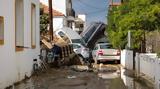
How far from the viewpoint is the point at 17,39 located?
23.7 meters

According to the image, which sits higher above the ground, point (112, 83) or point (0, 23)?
point (0, 23)

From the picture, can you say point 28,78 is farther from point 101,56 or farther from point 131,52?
point 101,56

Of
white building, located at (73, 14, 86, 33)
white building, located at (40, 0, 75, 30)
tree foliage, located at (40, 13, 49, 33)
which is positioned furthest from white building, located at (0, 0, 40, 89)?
white building, located at (73, 14, 86, 33)

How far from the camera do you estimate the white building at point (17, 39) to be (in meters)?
A: 19.3

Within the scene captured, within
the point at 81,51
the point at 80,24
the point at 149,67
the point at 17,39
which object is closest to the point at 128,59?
the point at 149,67

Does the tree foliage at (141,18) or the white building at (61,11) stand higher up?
the white building at (61,11)

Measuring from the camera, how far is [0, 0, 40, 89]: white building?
19.3 meters

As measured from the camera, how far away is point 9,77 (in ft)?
66.3

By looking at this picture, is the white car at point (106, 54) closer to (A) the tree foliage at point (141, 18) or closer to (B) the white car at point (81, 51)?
(B) the white car at point (81, 51)

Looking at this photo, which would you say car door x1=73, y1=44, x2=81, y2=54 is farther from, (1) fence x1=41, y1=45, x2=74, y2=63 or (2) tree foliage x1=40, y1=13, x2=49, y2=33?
(1) fence x1=41, y1=45, x2=74, y2=63

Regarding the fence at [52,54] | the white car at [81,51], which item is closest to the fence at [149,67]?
the fence at [52,54]

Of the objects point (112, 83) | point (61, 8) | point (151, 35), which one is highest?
point (61, 8)

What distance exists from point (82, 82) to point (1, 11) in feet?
19.0

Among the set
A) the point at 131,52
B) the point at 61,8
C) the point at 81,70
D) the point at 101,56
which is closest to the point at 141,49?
the point at 131,52
